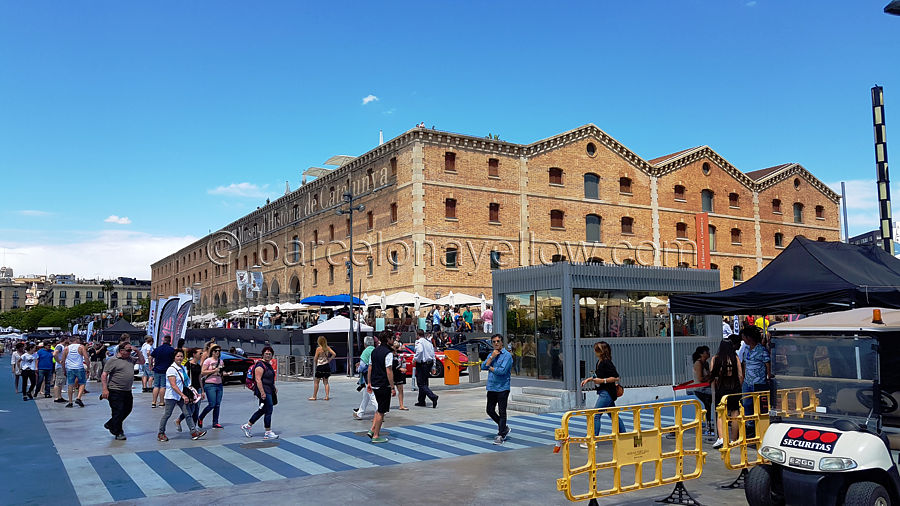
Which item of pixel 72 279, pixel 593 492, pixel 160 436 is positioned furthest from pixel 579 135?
pixel 72 279

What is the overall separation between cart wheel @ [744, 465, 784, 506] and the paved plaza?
3.66 feet

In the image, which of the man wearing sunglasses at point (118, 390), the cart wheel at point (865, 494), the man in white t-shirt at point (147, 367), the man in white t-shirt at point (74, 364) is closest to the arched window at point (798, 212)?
the man in white t-shirt at point (147, 367)

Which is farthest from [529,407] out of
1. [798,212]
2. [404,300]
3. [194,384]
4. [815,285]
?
[798,212]

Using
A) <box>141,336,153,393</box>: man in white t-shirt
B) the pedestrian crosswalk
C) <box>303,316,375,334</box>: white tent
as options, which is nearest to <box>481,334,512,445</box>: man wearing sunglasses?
the pedestrian crosswalk

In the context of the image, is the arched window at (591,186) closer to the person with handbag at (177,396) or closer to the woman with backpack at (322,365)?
the woman with backpack at (322,365)

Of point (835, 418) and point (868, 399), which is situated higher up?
point (868, 399)

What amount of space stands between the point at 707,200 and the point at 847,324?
146ft

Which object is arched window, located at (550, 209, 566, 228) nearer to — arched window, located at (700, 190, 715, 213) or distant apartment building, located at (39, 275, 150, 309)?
arched window, located at (700, 190, 715, 213)

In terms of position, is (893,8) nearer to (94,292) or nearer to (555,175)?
(555,175)

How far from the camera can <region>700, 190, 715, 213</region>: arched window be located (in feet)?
160

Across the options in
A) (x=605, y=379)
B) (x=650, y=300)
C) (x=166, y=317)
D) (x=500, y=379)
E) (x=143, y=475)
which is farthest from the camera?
(x=166, y=317)

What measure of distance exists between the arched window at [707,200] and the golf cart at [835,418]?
43310 millimetres

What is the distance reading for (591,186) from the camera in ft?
145

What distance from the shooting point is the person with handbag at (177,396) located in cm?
1240
